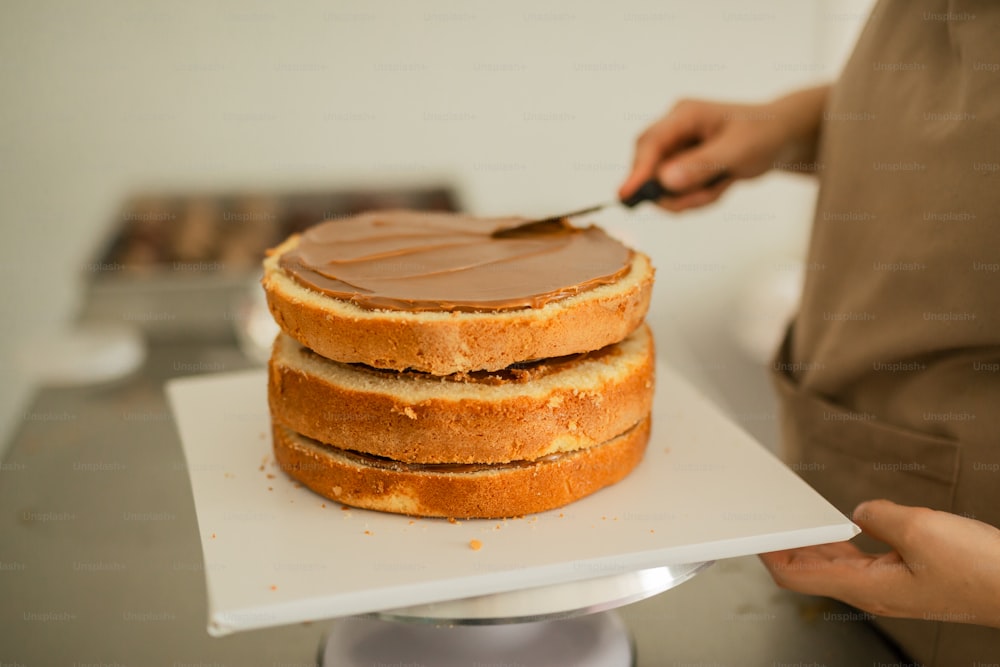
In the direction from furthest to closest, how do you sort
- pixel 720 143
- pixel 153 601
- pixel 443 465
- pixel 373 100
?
pixel 373 100 → pixel 720 143 → pixel 153 601 → pixel 443 465

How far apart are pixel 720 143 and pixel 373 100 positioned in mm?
2513

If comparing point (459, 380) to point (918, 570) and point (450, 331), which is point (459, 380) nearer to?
point (450, 331)

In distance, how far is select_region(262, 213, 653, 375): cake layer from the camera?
107 cm

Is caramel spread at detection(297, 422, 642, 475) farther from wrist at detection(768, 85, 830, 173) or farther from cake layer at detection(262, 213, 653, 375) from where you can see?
wrist at detection(768, 85, 830, 173)

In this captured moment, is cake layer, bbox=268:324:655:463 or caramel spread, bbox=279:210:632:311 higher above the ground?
caramel spread, bbox=279:210:632:311

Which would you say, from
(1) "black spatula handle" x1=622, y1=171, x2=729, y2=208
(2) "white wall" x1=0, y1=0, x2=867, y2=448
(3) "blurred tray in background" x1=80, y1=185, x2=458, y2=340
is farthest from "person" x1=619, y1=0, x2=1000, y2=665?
(2) "white wall" x1=0, y1=0, x2=867, y2=448

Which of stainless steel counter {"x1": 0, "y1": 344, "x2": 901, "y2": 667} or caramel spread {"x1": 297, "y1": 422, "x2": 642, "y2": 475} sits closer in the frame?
caramel spread {"x1": 297, "y1": 422, "x2": 642, "y2": 475}

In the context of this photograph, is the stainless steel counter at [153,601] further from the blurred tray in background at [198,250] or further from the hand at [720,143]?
the blurred tray in background at [198,250]

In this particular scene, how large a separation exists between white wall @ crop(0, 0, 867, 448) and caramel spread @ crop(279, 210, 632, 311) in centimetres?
209

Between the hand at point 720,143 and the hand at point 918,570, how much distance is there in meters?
0.70

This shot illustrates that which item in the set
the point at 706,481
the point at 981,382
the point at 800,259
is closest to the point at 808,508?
the point at 706,481

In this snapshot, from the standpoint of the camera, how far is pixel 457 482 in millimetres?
1127

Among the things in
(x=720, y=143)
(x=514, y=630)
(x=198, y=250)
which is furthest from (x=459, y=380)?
(x=198, y=250)

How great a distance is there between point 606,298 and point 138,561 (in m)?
0.89
